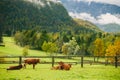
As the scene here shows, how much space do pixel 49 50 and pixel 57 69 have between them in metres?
118

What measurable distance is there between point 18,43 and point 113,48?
107 meters

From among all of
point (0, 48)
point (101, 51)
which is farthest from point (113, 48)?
point (0, 48)

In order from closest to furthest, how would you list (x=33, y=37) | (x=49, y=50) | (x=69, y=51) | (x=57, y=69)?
1. (x=57, y=69)
2. (x=49, y=50)
3. (x=69, y=51)
4. (x=33, y=37)

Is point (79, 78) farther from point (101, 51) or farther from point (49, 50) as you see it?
point (49, 50)

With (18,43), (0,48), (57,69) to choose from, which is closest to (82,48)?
(18,43)

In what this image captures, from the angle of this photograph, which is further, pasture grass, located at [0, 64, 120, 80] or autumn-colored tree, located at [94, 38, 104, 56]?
autumn-colored tree, located at [94, 38, 104, 56]

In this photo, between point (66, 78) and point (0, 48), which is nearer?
point (66, 78)

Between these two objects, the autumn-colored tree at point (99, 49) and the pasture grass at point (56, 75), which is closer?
the pasture grass at point (56, 75)

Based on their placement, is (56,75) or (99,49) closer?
(56,75)

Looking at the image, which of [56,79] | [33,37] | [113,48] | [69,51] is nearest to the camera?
[56,79]

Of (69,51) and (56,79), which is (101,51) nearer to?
(69,51)

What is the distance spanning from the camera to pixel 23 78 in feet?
73.4

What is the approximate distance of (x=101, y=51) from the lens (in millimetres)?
112250

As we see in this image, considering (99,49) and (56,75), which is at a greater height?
(56,75)
